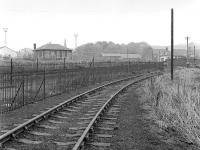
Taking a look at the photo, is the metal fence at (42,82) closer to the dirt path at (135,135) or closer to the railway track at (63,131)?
the railway track at (63,131)

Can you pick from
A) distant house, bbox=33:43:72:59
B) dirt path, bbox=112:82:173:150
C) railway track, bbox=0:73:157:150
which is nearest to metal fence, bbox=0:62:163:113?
railway track, bbox=0:73:157:150

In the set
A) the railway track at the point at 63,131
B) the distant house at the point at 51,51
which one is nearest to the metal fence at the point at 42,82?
the railway track at the point at 63,131

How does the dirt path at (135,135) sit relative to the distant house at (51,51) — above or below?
below

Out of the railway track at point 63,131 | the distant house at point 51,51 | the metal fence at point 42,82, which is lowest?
the railway track at point 63,131

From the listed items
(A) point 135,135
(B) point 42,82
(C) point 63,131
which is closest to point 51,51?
(B) point 42,82

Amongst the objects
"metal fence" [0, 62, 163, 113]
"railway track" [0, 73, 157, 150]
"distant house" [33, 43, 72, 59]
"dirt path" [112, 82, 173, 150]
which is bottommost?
"dirt path" [112, 82, 173, 150]

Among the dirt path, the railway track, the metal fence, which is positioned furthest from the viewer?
the metal fence

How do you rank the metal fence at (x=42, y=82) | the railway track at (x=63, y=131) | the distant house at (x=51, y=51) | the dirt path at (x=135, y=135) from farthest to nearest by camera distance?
the distant house at (x=51, y=51) → the metal fence at (x=42, y=82) → the dirt path at (x=135, y=135) → the railway track at (x=63, y=131)

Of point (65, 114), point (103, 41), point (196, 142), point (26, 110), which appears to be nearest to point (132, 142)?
point (196, 142)

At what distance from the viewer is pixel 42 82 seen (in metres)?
14.9

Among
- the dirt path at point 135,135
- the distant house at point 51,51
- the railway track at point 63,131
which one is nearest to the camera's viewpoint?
the railway track at point 63,131

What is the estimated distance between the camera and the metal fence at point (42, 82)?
43.1 ft

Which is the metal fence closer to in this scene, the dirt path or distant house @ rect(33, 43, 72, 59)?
the dirt path

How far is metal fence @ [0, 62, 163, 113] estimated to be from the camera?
43.1 ft
